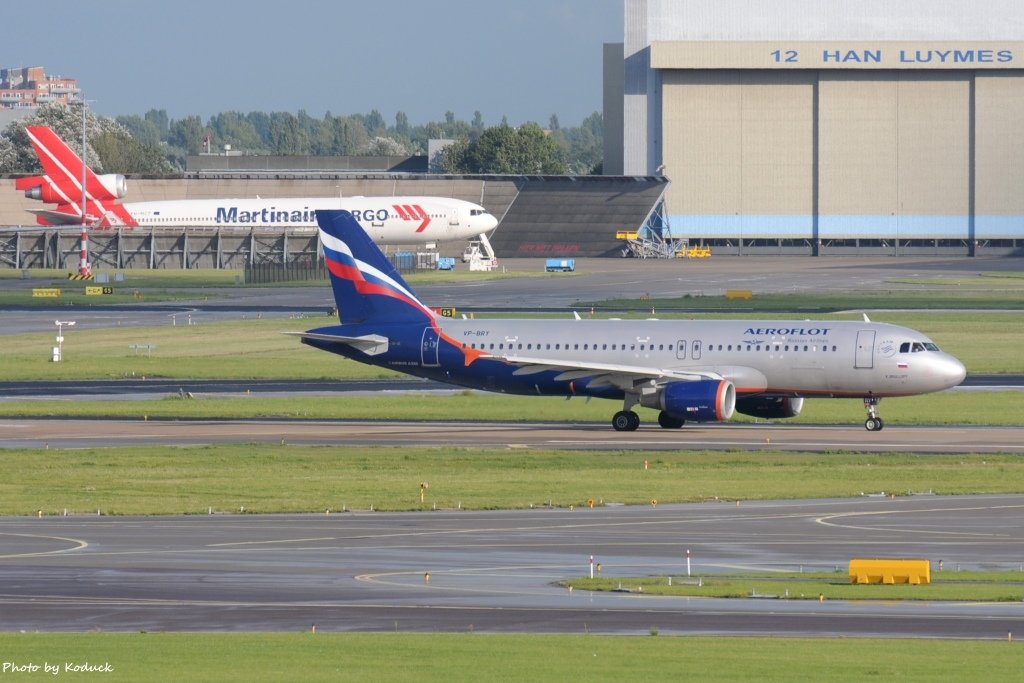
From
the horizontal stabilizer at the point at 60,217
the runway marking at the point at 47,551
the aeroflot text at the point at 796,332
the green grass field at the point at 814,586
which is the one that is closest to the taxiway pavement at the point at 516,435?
the aeroflot text at the point at 796,332

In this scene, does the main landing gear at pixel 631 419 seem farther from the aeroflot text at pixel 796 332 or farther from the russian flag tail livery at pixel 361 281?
the russian flag tail livery at pixel 361 281

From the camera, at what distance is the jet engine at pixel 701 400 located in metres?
52.2

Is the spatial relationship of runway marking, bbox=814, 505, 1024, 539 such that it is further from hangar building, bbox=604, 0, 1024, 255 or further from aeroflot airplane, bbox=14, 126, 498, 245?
hangar building, bbox=604, 0, 1024, 255

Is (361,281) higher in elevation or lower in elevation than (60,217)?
lower

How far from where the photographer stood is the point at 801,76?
583 feet

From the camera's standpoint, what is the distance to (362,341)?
187ft

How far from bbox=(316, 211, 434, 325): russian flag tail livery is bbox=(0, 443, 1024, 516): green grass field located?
923cm

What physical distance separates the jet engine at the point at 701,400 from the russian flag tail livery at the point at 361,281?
941 cm

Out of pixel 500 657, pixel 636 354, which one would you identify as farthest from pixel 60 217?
pixel 500 657

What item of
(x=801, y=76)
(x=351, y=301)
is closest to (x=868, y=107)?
(x=801, y=76)

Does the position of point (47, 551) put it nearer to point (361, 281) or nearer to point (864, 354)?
point (361, 281)

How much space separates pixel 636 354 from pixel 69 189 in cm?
11809

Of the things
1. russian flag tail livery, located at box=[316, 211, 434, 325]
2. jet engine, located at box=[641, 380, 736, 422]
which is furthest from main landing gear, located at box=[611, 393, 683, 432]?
russian flag tail livery, located at box=[316, 211, 434, 325]

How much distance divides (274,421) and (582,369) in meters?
11.5
